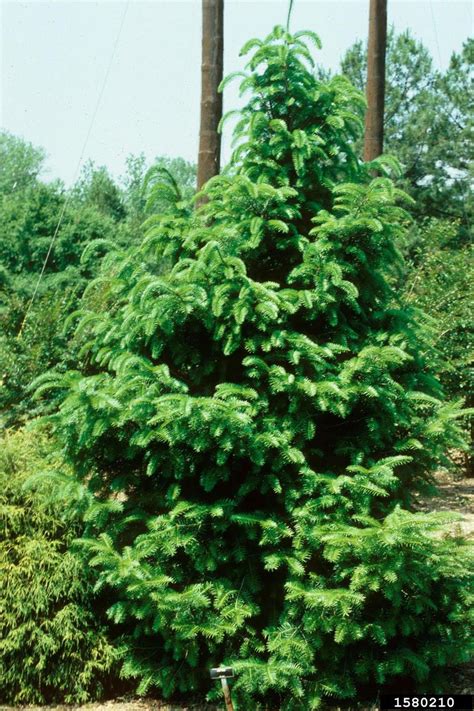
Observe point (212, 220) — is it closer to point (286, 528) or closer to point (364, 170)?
point (364, 170)

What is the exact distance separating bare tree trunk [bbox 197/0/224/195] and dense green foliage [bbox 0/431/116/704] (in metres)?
5.64

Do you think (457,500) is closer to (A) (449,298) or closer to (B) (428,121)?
(A) (449,298)

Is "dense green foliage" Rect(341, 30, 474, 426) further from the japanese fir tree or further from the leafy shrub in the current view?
the japanese fir tree

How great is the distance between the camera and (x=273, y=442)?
5090 millimetres

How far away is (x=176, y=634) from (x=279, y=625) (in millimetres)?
713

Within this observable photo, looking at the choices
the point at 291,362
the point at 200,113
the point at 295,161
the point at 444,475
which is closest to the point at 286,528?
the point at 291,362

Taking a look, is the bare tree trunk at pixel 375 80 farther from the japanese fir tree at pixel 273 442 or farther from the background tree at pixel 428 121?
the background tree at pixel 428 121

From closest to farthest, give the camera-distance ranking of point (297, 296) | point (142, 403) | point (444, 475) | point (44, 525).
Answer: point (142, 403), point (297, 296), point (44, 525), point (444, 475)

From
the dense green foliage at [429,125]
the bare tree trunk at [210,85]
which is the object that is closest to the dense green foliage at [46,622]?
the bare tree trunk at [210,85]

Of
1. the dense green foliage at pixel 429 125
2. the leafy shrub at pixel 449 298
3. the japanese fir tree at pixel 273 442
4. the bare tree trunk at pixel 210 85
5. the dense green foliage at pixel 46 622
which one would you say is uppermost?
the dense green foliage at pixel 429 125

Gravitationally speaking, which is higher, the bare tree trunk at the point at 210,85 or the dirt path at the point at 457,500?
the bare tree trunk at the point at 210,85

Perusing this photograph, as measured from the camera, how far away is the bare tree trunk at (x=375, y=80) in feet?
39.8

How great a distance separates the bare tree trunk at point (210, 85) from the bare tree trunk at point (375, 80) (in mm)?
2804

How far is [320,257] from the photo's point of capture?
5.53 meters
